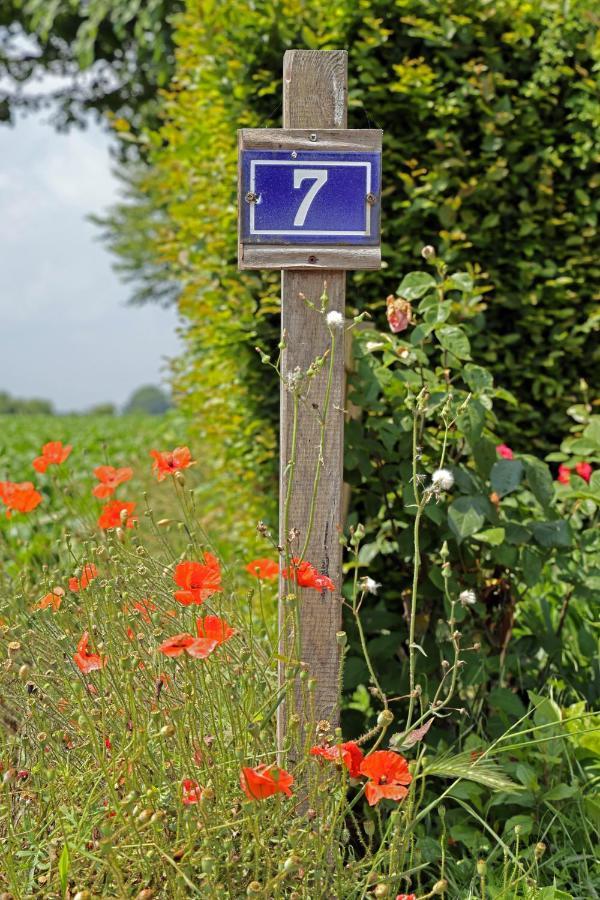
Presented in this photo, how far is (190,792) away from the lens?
5.32 ft

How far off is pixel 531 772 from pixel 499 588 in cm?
55

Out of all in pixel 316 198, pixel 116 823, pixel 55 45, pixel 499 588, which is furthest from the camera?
pixel 55 45

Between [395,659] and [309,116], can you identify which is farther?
[395,659]

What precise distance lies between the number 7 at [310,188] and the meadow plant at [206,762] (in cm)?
21

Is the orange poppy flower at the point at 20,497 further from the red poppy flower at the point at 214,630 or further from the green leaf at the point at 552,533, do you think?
the green leaf at the point at 552,533

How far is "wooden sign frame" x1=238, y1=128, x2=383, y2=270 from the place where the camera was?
6.47 feet

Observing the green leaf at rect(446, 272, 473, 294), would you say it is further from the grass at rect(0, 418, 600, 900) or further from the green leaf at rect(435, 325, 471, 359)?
the grass at rect(0, 418, 600, 900)

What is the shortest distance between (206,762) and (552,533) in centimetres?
112

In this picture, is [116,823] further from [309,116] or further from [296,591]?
[309,116]

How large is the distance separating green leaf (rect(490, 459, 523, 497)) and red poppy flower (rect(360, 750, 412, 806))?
2.86 ft

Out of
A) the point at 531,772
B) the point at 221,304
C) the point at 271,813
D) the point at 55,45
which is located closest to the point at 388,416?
the point at 221,304

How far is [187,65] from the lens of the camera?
3623 millimetres

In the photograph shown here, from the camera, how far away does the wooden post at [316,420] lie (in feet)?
6.66

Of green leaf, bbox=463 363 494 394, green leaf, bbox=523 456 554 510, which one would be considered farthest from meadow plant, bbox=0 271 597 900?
green leaf, bbox=523 456 554 510
